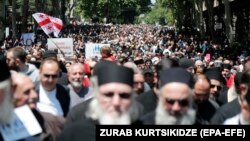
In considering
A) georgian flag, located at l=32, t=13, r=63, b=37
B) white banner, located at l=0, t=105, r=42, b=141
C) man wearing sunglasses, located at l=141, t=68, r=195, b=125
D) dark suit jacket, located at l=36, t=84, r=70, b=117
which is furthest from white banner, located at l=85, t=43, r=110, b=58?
man wearing sunglasses, located at l=141, t=68, r=195, b=125

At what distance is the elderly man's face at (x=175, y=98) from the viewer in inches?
169

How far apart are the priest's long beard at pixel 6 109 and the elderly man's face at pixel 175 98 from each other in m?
1.10

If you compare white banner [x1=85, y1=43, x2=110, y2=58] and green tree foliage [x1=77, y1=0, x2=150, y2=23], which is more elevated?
white banner [x1=85, y1=43, x2=110, y2=58]

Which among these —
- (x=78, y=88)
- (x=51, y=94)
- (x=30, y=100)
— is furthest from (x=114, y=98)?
(x=78, y=88)

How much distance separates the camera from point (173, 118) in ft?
14.1

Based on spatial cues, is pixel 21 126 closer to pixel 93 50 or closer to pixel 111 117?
pixel 111 117

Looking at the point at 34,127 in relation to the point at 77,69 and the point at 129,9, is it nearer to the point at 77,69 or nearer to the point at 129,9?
the point at 77,69

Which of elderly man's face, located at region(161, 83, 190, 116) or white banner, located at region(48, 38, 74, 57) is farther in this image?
white banner, located at region(48, 38, 74, 57)

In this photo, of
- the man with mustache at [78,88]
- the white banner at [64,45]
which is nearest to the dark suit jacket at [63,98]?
the man with mustache at [78,88]

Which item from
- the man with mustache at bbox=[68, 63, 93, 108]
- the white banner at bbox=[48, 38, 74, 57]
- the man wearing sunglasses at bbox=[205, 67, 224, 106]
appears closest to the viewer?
the man with mustache at bbox=[68, 63, 93, 108]

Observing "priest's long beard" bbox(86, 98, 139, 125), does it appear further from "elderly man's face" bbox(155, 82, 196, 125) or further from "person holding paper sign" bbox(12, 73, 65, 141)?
"person holding paper sign" bbox(12, 73, 65, 141)

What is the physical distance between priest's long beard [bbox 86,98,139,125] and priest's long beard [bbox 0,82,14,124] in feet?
1.90

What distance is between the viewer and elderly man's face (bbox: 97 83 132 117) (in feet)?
14.0

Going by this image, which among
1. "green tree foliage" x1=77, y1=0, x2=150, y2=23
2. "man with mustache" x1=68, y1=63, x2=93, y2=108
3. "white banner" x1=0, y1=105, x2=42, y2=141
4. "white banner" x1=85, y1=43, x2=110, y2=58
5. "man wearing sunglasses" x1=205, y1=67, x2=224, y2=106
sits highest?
"white banner" x1=0, y1=105, x2=42, y2=141
